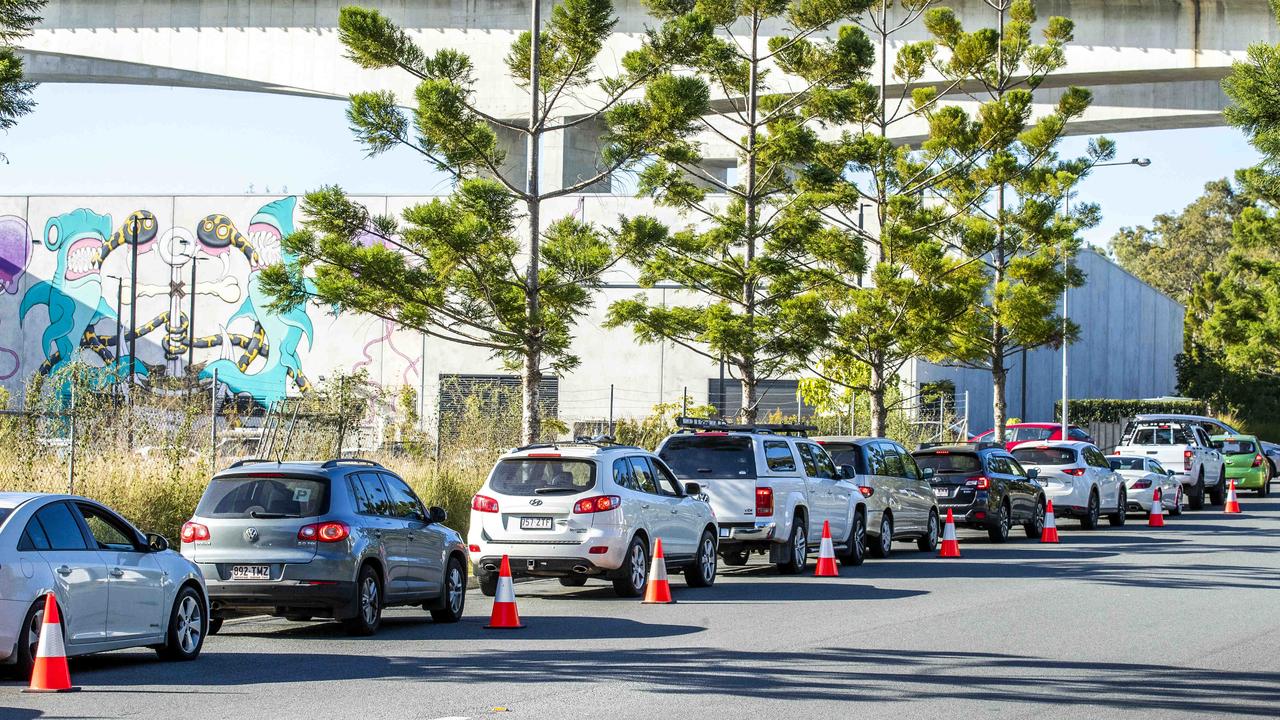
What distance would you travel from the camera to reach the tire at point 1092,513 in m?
30.1

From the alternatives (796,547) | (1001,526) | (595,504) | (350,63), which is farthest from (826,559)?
(350,63)

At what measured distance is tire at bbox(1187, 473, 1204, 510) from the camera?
122 feet

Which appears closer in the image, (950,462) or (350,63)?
(950,462)

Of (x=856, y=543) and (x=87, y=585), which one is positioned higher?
(x=87, y=585)

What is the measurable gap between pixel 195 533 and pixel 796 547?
8.92 meters

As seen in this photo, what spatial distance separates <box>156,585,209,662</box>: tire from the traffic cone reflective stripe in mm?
5397

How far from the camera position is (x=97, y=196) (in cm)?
5150

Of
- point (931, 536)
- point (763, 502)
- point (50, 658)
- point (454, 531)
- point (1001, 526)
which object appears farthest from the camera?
point (1001, 526)

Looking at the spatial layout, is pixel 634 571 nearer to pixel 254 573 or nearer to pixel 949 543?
pixel 254 573

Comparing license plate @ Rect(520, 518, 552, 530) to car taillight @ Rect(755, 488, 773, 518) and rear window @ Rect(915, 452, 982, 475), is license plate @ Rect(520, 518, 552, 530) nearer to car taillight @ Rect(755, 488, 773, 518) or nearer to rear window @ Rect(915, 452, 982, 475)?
car taillight @ Rect(755, 488, 773, 518)

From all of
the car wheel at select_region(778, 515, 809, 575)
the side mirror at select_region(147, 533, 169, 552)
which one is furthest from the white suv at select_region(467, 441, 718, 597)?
the side mirror at select_region(147, 533, 169, 552)

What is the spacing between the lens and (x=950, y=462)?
26.3 metres

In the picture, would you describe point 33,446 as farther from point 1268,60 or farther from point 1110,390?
point 1110,390

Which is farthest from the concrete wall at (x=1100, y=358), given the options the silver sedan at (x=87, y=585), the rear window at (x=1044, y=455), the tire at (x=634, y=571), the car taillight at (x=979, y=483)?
the silver sedan at (x=87, y=585)
